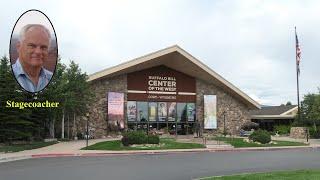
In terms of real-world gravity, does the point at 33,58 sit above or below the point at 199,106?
above

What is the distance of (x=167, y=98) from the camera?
176ft

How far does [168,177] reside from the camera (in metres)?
16.4

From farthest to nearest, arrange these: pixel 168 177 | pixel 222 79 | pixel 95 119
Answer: pixel 222 79 < pixel 95 119 < pixel 168 177

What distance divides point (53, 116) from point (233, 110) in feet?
78.7

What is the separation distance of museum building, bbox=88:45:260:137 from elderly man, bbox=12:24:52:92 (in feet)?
91.2

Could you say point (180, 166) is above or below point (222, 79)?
below

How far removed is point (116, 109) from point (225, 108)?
547 inches

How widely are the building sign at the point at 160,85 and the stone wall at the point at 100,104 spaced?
92.3 inches

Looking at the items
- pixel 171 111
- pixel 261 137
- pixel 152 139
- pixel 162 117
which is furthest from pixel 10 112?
pixel 171 111

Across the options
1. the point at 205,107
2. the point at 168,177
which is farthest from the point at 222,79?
the point at 168,177

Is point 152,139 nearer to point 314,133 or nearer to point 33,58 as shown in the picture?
point 33,58

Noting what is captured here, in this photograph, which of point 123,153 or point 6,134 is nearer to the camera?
point 123,153

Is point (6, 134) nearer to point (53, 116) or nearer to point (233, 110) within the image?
point (53, 116)

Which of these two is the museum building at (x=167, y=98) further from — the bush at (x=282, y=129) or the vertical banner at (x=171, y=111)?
Answer: the bush at (x=282, y=129)
